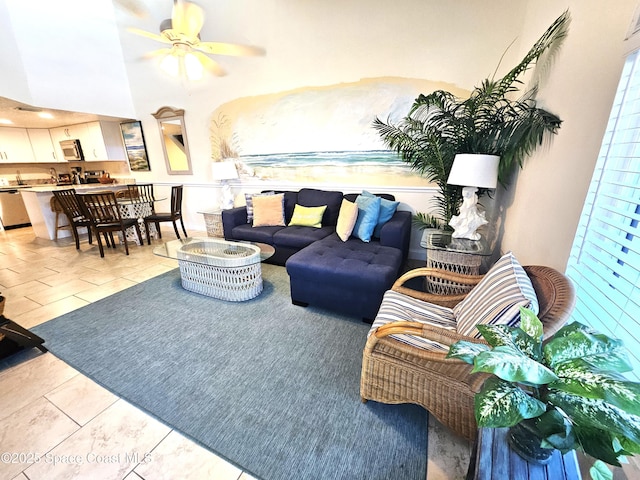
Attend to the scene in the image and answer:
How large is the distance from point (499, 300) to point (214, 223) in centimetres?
372

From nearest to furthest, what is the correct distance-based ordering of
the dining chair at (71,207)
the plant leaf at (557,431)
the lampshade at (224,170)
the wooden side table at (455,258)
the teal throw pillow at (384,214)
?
the plant leaf at (557,431) < the wooden side table at (455,258) < the teal throw pillow at (384,214) < the dining chair at (71,207) < the lampshade at (224,170)

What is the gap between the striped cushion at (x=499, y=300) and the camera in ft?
3.40

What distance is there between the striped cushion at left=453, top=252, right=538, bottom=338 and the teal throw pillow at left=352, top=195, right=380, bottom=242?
139cm

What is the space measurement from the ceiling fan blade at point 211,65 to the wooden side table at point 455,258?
3415 millimetres

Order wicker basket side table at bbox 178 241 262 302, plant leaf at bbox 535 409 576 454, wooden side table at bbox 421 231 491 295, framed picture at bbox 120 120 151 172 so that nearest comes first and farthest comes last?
plant leaf at bbox 535 409 576 454 < wooden side table at bbox 421 231 491 295 < wicker basket side table at bbox 178 241 262 302 < framed picture at bbox 120 120 151 172

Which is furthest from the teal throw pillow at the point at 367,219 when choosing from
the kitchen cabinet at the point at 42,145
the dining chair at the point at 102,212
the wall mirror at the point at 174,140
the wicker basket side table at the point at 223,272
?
the kitchen cabinet at the point at 42,145

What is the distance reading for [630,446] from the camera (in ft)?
1.69

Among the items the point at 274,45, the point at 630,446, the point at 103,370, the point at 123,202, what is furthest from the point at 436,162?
the point at 123,202

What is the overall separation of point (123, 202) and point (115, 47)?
2806 millimetres

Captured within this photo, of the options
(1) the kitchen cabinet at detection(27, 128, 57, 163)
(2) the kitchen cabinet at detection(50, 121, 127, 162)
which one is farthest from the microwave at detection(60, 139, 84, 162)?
(1) the kitchen cabinet at detection(27, 128, 57, 163)

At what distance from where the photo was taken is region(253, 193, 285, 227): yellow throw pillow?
3.46 meters

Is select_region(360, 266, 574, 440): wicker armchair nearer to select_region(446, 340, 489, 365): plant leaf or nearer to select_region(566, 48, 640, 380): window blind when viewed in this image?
select_region(566, 48, 640, 380): window blind

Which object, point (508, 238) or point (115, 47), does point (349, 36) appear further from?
point (115, 47)

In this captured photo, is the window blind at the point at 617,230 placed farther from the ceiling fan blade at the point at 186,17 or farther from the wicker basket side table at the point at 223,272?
the ceiling fan blade at the point at 186,17
